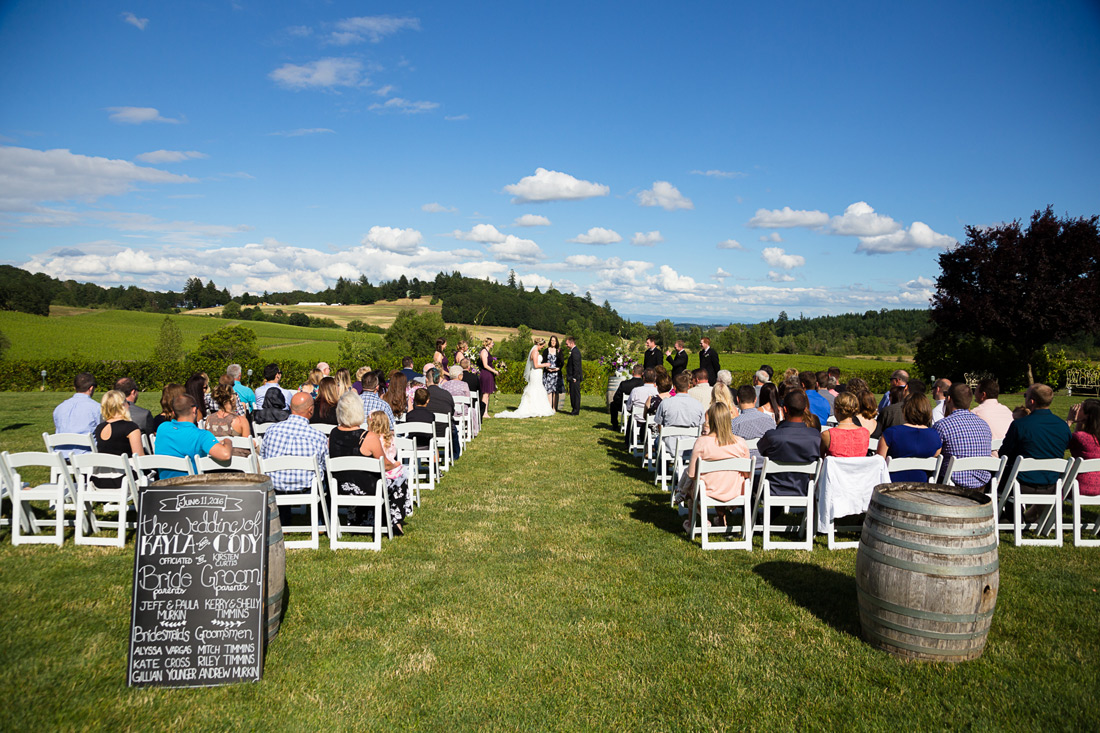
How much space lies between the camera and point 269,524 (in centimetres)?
367

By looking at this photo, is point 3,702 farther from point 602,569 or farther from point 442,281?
point 442,281

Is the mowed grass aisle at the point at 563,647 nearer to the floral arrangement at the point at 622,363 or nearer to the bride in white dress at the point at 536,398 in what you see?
the bride in white dress at the point at 536,398

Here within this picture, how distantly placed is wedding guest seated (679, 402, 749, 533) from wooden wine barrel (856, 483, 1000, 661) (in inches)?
86.0

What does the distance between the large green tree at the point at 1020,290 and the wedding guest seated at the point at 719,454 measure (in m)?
25.1

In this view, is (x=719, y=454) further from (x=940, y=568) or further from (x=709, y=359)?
(x=709, y=359)

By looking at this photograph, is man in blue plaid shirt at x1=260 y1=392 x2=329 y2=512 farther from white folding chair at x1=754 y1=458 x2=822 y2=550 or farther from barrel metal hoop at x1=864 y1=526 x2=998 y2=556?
barrel metal hoop at x1=864 y1=526 x2=998 y2=556

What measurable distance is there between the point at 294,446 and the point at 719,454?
14.2 ft

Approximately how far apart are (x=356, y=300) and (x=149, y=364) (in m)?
72.2

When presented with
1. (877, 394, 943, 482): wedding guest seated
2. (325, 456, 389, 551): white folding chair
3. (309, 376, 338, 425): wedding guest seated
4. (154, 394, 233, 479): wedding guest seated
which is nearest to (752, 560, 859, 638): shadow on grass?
(877, 394, 943, 482): wedding guest seated

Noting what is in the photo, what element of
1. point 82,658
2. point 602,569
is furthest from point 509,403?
point 82,658

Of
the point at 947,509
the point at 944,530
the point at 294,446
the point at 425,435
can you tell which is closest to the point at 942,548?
the point at 944,530

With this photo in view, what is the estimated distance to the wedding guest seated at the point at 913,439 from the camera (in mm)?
6004

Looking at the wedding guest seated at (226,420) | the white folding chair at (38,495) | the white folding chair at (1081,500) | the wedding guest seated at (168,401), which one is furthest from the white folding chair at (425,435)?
the white folding chair at (1081,500)

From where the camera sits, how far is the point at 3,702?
320cm
